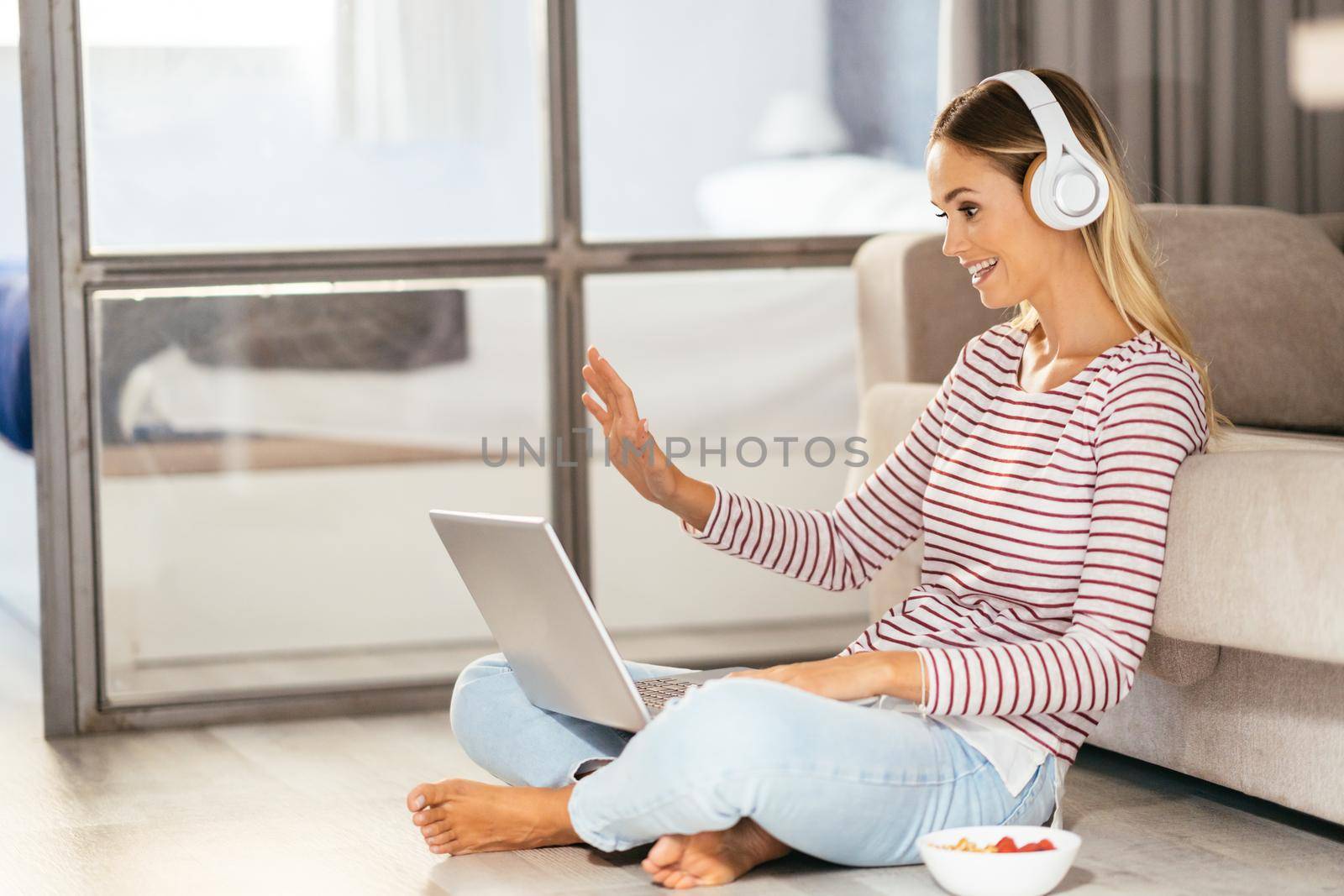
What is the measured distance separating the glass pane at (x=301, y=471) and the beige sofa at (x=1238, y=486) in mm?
677

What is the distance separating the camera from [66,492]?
266 centimetres

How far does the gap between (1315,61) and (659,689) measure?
6.70 ft

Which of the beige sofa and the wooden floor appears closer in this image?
the beige sofa

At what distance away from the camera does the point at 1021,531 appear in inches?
68.0

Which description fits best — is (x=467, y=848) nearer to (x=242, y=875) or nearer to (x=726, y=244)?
(x=242, y=875)

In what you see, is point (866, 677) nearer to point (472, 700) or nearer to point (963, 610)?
point (963, 610)

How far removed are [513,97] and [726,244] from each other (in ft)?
1.48

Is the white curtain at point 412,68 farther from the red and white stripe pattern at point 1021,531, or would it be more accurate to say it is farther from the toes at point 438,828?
the toes at point 438,828

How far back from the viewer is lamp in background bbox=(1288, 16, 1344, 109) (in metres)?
3.17

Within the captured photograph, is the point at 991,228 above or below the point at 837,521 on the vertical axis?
above

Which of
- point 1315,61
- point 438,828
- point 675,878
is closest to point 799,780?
point 675,878

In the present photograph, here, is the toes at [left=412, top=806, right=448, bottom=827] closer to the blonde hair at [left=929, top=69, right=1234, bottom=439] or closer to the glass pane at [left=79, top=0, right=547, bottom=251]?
the blonde hair at [left=929, top=69, right=1234, bottom=439]

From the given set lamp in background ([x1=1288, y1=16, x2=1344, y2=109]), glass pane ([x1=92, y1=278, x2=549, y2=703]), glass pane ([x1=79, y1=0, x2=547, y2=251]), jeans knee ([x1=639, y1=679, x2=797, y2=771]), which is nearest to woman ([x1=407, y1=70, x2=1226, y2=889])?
jeans knee ([x1=639, y1=679, x2=797, y2=771])

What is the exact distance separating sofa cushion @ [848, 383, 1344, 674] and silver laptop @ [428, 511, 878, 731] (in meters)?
0.35
